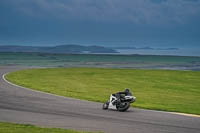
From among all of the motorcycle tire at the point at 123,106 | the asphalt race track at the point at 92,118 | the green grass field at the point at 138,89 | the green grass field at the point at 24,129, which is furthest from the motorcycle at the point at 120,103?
the green grass field at the point at 24,129

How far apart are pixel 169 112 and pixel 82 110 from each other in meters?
4.24

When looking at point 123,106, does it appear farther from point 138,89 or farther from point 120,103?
point 138,89

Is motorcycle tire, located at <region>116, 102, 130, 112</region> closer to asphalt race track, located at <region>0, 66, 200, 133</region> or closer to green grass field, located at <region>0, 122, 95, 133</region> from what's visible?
asphalt race track, located at <region>0, 66, 200, 133</region>

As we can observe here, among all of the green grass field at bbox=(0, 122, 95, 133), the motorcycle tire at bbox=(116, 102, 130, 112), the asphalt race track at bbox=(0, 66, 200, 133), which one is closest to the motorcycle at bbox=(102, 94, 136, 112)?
the motorcycle tire at bbox=(116, 102, 130, 112)

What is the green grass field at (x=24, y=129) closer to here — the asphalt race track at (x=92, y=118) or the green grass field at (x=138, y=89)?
the asphalt race track at (x=92, y=118)

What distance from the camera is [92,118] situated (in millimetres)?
17141

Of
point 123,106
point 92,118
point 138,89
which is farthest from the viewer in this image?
point 138,89

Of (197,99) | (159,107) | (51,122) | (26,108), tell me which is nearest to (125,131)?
(51,122)

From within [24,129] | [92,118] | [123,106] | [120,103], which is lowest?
[24,129]

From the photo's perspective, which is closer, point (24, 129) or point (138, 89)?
point (24, 129)

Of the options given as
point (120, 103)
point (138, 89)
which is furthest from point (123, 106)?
point (138, 89)

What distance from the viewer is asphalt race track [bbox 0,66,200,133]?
14977 millimetres

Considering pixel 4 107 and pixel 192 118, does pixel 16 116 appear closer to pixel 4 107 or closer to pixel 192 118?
pixel 4 107

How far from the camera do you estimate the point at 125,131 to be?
1416 centimetres
